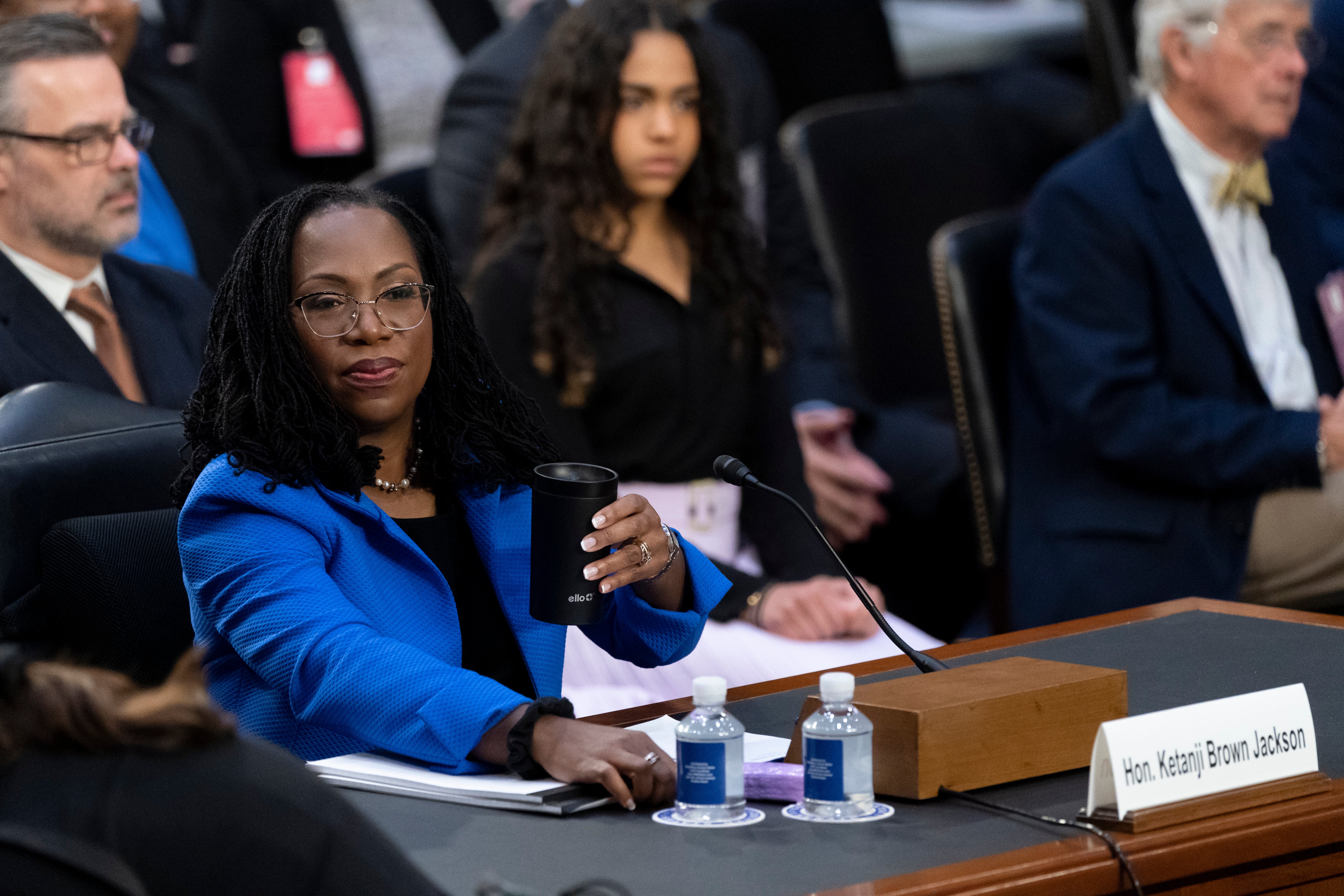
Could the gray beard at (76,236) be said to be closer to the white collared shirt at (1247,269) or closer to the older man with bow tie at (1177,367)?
the older man with bow tie at (1177,367)

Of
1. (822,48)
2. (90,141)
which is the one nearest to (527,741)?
(90,141)

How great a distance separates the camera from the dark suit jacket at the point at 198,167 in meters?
3.19

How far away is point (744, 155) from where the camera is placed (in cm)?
371

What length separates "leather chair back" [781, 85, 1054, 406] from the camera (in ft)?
A: 12.4

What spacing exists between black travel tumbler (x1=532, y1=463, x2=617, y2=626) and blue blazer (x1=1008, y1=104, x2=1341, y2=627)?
1690mm

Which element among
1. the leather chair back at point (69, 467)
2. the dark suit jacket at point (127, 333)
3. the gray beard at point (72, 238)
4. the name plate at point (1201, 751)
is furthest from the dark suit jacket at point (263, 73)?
the name plate at point (1201, 751)

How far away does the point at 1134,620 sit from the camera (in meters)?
1.99

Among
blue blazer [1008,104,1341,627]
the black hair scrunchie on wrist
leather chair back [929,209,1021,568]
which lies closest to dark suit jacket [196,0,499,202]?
leather chair back [929,209,1021,568]

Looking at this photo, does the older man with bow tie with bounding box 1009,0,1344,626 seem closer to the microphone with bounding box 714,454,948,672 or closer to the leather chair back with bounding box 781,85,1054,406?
the leather chair back with bounding box 781,85,1054,406

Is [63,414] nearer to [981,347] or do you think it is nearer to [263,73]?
[981,347]

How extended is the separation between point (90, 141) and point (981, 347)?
5.06 ft

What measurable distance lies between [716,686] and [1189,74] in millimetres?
2168

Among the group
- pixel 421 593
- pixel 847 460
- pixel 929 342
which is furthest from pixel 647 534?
pixel 929 342

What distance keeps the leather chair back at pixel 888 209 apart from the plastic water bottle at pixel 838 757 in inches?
99.4
